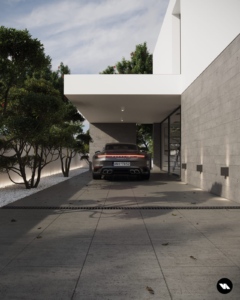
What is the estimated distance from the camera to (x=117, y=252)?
296 centimetres

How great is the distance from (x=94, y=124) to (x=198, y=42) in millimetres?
12418

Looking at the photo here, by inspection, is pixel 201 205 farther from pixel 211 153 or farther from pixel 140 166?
pixel 140 166

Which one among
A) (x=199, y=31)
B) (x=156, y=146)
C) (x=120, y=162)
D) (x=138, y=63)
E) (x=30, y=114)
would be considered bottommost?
Answer: (x=120, y=162)

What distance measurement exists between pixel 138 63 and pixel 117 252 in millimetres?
24657

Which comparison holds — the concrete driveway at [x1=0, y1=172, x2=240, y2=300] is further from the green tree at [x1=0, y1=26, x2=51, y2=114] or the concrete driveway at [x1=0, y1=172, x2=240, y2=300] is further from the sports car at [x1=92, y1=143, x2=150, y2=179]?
the sports car at [x1=92, y1=143, x2=150, y2=179]

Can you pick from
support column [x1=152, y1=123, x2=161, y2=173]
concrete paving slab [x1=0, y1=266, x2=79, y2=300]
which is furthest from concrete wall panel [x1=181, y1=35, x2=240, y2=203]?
support column [x1=152, y1=123, x2=161, y2=173]

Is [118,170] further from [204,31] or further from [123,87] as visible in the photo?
[204,31]

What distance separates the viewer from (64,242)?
10.9ft

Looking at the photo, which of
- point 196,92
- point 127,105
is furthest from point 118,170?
point 127,105

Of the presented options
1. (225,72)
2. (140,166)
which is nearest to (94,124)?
(140,166)

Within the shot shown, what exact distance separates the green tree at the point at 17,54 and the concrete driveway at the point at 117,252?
9.03 ft

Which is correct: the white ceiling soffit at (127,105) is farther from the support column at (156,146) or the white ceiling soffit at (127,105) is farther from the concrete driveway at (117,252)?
the concrete driveway at (117,252)

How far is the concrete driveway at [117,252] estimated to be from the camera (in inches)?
83.7

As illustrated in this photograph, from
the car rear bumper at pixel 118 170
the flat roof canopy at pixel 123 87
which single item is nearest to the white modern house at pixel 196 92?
the flat roof canopy at pixel 123 87
